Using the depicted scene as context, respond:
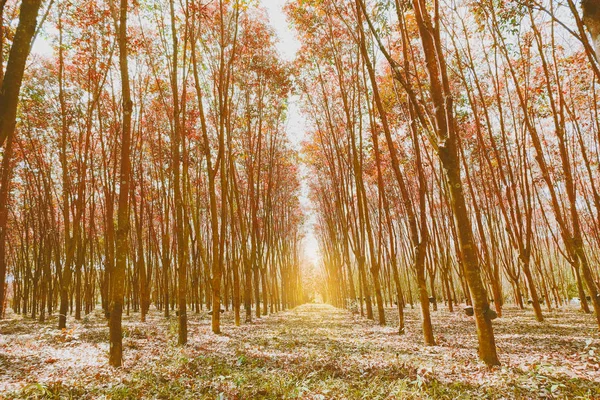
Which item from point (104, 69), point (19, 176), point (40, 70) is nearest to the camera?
point (104, 69)

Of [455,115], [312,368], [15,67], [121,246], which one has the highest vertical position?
[455,115]

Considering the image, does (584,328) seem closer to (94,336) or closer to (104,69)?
(94,336)

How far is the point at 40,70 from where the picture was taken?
1109cm

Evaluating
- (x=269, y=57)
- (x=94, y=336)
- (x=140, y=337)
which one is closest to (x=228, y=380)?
(x=140, y=337)

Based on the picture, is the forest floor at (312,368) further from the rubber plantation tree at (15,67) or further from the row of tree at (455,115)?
the rubber plantation tree at (15,67)

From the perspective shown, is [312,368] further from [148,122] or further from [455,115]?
[148,122]

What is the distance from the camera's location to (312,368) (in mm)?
4887

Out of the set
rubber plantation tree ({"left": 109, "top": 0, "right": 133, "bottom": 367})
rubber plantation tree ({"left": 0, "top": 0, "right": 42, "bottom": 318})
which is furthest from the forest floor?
rubber plantation tree ({"left": 0, "top": 0, "right": 42, "bottom": 318})

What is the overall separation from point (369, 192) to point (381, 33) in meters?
12.9

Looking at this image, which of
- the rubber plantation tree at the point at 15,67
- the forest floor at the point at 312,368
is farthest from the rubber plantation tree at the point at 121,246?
the rubber plantation tree at the point at 15,67

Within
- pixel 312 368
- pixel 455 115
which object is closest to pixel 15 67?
pixel 312 368

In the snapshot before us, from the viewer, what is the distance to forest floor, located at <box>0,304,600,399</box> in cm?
371

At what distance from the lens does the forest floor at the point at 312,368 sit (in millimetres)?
3715

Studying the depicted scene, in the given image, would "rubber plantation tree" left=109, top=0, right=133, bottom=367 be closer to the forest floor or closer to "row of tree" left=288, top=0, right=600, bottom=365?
the forest floor
